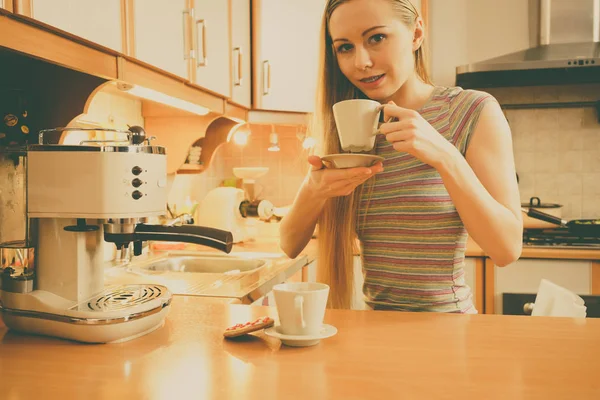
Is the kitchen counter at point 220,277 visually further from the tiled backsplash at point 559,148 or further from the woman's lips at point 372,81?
the tiled backsplash at point 559,148

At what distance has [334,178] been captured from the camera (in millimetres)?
1038

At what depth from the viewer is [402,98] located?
1268 mm

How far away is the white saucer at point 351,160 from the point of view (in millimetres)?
982

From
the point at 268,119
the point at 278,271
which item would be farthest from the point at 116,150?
the point at 268,119

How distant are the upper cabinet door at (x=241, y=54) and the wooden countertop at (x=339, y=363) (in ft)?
5.14

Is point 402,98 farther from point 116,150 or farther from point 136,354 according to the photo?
point 136,354

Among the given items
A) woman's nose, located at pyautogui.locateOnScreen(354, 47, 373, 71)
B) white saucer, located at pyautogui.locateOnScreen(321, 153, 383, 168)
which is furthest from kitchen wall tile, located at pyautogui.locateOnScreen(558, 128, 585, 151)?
white saucer, located at pyautogui.locateOnScreen(321, 153, 383, 168)

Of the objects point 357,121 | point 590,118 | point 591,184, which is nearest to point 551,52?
point 590,118

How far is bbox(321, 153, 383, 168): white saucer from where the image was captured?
3.22 ft

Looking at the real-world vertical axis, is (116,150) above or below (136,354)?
above

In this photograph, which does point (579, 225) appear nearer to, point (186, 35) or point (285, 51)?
point (285, 51)

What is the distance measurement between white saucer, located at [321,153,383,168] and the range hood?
179 centimetres

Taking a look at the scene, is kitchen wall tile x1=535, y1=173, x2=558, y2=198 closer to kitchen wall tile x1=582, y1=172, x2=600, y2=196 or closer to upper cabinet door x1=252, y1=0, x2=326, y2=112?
kitchen wall tile x1=582, y1=172, x2=600, y2=196

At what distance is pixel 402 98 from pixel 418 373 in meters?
0.72
